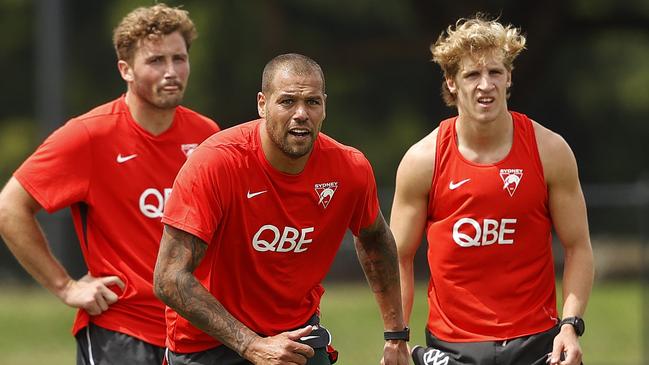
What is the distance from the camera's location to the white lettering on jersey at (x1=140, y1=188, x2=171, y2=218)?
7078mm

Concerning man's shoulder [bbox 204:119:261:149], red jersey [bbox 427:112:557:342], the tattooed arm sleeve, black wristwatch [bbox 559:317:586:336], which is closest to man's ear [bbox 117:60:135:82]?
man's shoulder [bbox 204:119:261:149]

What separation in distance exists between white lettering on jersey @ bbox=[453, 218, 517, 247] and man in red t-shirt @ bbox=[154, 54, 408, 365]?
1.30ft

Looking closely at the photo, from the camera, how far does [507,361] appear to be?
665 centimetres

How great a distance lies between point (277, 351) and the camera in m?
5.72

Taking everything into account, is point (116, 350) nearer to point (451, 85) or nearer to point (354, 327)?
point (451, 85)

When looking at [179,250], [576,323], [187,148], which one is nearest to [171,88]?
[187,148]

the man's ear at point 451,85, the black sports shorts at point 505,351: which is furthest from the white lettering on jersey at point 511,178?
the black sports shorts at point 505,351

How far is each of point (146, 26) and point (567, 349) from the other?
290cm

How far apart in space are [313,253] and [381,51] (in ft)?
61.6

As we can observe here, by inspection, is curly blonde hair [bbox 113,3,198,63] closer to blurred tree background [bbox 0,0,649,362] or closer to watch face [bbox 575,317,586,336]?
watch face [bbox 575,317,586,336]

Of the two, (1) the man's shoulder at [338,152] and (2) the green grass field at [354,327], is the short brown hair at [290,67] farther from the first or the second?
(2) the green grass field at [354,327]

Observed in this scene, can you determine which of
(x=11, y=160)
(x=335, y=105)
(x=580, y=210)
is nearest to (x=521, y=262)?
(x=580, y=210)

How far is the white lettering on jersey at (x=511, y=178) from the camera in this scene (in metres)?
6.65

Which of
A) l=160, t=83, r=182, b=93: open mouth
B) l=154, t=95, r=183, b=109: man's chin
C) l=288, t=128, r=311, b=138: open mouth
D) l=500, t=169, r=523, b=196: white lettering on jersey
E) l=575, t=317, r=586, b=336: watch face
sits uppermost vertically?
l=160, t=83, r=182, b=93: open mouth
